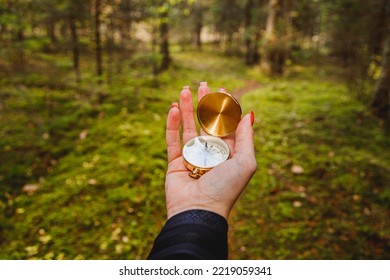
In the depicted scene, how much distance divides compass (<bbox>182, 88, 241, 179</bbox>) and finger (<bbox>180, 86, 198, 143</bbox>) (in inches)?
5.9

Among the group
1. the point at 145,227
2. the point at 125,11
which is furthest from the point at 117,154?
the point at 125,11

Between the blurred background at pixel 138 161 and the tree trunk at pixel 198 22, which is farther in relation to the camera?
the tree trunk at pixel 198 22

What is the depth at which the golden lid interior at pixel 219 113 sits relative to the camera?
3357 millimetres

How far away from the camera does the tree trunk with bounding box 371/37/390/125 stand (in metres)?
7.55

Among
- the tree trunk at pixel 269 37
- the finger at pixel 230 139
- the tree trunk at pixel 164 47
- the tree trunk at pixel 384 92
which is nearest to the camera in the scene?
the finger at pixel 230 139

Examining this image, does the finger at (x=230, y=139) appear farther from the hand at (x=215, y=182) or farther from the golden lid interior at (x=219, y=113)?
the hand at (x=215, y=182)

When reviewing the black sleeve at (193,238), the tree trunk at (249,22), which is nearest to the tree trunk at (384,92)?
the black sleeve at (193,238)

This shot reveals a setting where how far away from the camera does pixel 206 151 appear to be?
321 centimetres

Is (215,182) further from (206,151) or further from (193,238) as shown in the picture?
(193,238)

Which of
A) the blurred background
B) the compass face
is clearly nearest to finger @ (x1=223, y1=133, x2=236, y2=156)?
the compass face

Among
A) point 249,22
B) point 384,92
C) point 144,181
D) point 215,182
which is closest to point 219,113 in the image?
point 215,182

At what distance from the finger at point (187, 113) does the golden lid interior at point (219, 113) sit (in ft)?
0.49

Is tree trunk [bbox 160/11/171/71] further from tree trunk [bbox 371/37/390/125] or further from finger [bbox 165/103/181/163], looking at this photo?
finger [bbox 165/103/181/163]

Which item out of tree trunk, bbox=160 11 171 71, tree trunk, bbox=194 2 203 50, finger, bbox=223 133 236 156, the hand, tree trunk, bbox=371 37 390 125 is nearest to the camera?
the hand
